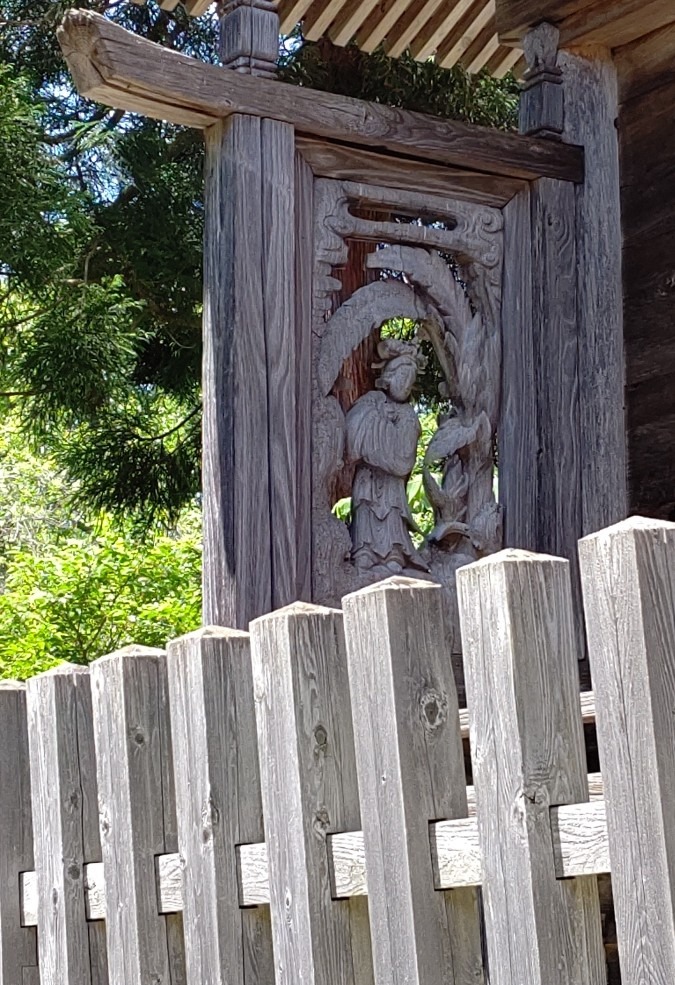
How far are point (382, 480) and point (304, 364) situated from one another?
1.37 feet

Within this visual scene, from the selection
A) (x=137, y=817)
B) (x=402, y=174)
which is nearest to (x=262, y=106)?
(x=402, y=174)

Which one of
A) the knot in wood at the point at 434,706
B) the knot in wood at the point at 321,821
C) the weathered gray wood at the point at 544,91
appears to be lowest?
the knot in wood at the point at 321,821

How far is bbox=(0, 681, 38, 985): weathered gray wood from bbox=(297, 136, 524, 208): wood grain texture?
175 centimetres

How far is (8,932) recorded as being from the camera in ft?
9.51

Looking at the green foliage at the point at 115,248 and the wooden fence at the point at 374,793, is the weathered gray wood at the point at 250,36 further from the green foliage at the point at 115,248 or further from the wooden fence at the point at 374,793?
the green foliage at the point at 115,248

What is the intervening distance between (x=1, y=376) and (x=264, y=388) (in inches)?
191

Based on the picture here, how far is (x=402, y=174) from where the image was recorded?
415cm

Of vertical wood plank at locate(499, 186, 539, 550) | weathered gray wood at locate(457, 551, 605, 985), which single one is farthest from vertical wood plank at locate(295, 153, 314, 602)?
weathered gray wood at locate(457, 551, 605, 985)

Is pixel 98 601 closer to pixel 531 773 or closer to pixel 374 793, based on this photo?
pixel 374 793

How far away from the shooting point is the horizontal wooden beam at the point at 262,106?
361cm

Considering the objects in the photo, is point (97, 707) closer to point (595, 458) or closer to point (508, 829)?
point (508, 829)

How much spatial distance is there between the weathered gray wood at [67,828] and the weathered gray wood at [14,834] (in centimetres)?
13

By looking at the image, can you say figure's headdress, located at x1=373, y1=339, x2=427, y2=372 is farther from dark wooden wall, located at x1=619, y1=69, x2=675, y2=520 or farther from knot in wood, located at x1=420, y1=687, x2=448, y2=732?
knot in wood, located at x1=420, y1=687, x2=448, y2=732

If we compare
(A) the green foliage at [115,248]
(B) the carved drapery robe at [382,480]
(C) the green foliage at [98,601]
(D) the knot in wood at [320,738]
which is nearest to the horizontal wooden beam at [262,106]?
(B) the carved drapery robe at [382,480]
